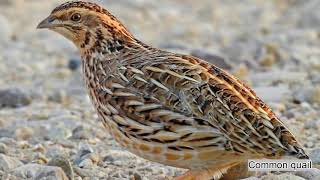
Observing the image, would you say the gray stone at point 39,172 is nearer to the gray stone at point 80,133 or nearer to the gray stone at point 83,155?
the gray stone at point 83,155

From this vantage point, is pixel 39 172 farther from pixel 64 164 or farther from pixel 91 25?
pixel 91 25

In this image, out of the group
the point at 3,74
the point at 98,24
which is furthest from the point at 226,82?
the point at 3,74

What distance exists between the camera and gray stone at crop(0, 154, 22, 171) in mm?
8805

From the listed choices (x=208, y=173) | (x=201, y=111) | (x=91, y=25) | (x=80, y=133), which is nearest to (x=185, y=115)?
(x=201, y=111)

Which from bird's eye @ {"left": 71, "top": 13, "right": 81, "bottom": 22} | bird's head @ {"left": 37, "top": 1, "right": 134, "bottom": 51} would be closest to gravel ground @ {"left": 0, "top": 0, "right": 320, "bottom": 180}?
bird's head @ {"left": 37, "top": 1, "right": 134, "bottom": 51}

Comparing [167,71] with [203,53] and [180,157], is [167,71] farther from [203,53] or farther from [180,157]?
[203,53]

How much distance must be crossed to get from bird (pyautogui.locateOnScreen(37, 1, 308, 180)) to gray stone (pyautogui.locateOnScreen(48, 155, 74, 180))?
26.4 inches

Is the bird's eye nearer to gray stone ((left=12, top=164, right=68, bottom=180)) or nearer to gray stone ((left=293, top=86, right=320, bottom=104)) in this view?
gray stone ((left=12, top=164, right=68, bottom=180))

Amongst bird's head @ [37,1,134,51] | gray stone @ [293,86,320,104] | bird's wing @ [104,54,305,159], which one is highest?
bird's head @ [37,1,134,51]

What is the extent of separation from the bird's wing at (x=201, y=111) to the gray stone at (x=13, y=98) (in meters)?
4.19

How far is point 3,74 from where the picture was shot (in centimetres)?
1381

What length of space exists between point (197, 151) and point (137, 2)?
37.1 feet

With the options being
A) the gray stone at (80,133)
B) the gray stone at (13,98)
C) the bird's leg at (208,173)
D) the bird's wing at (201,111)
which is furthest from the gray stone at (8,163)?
the gray stone at (13,98)

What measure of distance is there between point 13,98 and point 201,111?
15.8ft
